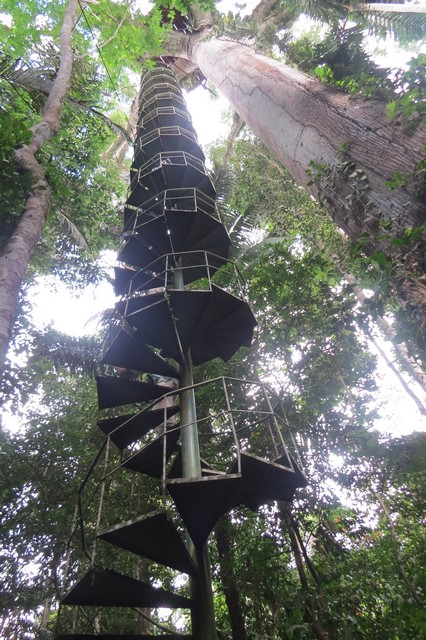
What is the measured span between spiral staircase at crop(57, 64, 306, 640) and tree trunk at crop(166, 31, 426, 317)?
1584 mm

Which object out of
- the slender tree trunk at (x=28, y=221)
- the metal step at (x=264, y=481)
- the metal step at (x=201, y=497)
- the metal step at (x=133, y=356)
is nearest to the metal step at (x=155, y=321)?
the metal step at (x=133, y=356)

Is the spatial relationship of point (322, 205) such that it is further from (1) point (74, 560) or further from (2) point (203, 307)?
(1) point (74, 560)

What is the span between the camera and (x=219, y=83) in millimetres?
7465

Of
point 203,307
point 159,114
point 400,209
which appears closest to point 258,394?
point 203,307

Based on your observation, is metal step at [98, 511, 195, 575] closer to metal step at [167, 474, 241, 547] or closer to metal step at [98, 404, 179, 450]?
metal step at [167, 474, 241, 547]

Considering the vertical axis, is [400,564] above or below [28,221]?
below

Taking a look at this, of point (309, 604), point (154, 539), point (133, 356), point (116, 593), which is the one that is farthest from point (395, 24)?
point (116, 593)

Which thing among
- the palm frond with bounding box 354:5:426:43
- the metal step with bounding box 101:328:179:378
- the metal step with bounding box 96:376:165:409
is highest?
the palm frond with bounding box 354:5:426:43

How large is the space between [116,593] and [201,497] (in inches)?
53.9

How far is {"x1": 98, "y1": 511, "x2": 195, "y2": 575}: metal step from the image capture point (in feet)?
9.28

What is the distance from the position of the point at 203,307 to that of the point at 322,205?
172cm

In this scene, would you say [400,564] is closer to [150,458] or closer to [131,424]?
[150,458]

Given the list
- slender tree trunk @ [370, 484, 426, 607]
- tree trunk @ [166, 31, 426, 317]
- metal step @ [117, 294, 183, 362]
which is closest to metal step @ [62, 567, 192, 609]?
metal step @ [117, 294, 183, 362]

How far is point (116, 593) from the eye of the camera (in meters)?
3.29
